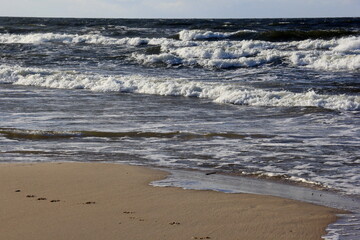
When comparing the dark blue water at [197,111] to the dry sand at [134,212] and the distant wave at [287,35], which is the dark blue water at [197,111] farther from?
the distant wave at [287,35]

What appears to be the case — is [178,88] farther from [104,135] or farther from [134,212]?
[134,212]

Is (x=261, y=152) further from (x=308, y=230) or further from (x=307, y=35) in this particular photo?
(x=307, y=35)

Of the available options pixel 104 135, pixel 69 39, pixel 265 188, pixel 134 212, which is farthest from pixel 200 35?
pixel 134 212

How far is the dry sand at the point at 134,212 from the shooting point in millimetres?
4926

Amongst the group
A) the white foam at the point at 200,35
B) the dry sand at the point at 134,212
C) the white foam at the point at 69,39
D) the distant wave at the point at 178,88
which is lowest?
the distant wave at the point at 178,88

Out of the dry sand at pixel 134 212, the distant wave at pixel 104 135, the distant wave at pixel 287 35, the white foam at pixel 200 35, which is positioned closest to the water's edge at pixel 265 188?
the dry sand at pixel 134 212

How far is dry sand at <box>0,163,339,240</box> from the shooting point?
493cm

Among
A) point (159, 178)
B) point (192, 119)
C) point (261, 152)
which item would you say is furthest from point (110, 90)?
point (159, 178)

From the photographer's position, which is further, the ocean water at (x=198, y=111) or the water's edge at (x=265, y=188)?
the ocean water at (x=198, y=111)

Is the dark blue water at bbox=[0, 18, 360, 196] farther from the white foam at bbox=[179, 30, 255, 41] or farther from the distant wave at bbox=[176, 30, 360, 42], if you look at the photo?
the white foam at bbox=[179, 30, 255, 41]

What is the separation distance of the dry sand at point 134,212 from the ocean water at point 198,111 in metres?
1.12

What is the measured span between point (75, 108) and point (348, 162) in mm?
6751

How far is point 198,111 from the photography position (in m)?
12.7

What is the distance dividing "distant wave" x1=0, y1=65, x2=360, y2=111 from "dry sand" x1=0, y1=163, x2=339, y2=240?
7397 millimetres
